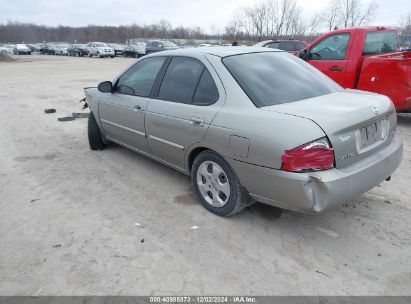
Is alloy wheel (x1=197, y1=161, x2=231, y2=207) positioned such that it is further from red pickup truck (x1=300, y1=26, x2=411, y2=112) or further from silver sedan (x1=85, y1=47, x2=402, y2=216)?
red pickup truck (x1=300, y1=26, x2=411, y2=112)

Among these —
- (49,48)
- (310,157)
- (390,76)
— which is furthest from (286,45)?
(49,48)

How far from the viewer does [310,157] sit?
8.56ft

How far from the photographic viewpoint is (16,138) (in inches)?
248

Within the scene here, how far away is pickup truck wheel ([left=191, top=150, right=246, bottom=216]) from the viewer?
319 centimetres

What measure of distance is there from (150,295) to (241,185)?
4.00 feet

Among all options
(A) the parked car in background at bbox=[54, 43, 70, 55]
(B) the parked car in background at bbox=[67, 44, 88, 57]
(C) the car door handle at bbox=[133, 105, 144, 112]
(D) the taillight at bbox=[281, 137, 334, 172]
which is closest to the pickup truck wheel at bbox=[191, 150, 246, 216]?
(D) the taillight at bbox=[281, 137, 334, 172]

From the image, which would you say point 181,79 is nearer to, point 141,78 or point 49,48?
point 141,78

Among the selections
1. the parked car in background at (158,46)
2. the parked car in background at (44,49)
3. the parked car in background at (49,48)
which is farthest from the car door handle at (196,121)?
the parked car in background at (44,49)

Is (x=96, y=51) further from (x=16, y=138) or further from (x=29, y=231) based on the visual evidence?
(x=29, y=231)

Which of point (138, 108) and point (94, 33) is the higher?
point (94, 33)

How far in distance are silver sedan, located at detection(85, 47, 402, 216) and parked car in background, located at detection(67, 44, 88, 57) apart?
138 feet

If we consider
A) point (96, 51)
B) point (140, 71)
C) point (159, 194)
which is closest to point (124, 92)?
point (140, 71)

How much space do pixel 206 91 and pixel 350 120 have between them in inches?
53.6

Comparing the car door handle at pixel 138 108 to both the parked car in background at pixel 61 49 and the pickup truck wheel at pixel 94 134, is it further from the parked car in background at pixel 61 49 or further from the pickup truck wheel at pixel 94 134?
the parked car in background at pixel 61 49
